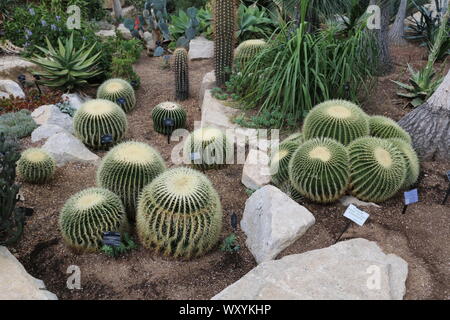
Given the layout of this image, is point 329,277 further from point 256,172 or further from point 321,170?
point 256,172

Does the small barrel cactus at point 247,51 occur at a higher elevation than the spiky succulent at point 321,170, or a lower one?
higher

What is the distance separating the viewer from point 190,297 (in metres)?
2.98

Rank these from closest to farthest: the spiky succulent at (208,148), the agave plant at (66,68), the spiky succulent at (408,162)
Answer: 1. the spiky succulent at (408,162)
2. the spiky succulent at (208,148)
3. the agave plant at (66,68)

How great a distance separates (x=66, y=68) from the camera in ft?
21.4

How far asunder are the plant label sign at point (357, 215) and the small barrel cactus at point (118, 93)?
12.7ft

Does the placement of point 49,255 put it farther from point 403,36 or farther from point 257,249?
point 403,36

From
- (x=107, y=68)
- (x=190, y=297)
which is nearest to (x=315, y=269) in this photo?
(x=190, y=297)

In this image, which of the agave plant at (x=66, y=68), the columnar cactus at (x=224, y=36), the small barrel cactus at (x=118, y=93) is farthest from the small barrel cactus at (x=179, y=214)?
the agave plant at (x=66, y=68)

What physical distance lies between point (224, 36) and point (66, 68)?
8.42ft

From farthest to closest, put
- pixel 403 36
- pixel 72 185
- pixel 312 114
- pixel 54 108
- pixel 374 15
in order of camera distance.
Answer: pixel 403 36 → pixel 374 15 → pixel 54 108 → pixel 72 185 → pixel 312 114

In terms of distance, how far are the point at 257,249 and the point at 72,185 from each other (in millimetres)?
2326

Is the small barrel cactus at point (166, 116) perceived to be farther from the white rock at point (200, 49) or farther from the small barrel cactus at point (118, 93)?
the white rock at point (200, 49)

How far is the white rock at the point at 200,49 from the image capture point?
27.6ft
